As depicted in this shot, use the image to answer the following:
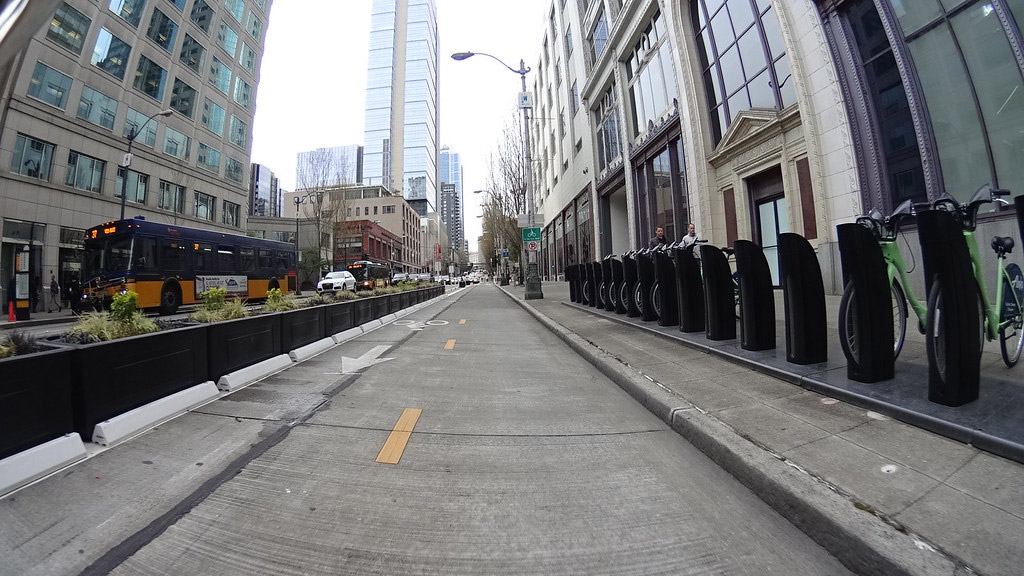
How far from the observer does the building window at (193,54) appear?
3045 centimetres

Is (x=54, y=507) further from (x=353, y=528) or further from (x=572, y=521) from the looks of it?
(x=572, y=521)

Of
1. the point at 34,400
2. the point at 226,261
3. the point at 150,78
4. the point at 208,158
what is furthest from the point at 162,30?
the point at 34,400

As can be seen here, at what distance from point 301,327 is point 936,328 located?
7.30m

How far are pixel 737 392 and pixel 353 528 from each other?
3.37m

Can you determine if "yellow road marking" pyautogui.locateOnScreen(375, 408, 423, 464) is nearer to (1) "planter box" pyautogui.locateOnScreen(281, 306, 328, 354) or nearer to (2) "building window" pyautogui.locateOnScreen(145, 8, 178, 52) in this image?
(1) "planter box" pyautogui.locateOnScreen(281, 306, 328, 354)

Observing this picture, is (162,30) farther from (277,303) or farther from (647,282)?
(647,282)

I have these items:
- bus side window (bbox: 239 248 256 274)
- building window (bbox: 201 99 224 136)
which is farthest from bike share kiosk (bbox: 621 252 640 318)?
building window (bbox: 201 99 224 136)

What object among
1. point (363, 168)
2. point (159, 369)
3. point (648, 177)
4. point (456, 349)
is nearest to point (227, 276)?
point (456, 349)

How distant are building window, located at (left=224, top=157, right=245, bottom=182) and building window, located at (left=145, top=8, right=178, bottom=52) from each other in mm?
9133

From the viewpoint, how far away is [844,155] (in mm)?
8680

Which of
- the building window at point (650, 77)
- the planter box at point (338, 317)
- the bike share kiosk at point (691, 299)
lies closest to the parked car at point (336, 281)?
the planter box at point (338, 317)

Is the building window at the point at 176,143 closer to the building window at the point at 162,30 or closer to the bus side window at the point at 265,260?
the building window at the point at 162,30

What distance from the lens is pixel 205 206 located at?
33.5m

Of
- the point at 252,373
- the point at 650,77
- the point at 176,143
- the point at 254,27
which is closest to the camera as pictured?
the point at 252,373
